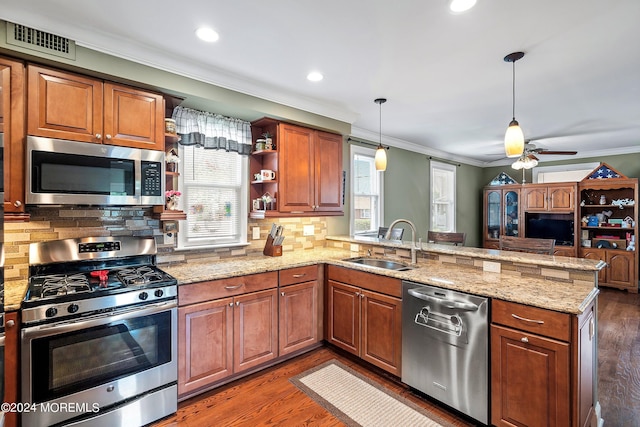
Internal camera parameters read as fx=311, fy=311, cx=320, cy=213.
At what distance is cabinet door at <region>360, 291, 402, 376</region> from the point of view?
2459mm

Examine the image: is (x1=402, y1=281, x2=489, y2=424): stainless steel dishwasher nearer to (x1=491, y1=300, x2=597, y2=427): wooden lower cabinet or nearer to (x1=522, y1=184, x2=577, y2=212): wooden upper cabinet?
(x1=491, y1=300, x2=597, y2=427): wooden lower cabinet

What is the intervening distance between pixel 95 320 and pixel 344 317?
1913mm

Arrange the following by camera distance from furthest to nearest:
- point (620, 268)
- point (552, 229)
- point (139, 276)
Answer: point (552, 229), point (620, 268), point (139, 276)

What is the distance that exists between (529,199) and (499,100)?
3995 mm

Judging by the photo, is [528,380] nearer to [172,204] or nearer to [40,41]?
[172,204]

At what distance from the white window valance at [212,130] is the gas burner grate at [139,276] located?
1.13 m

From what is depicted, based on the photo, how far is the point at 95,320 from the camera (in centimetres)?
184

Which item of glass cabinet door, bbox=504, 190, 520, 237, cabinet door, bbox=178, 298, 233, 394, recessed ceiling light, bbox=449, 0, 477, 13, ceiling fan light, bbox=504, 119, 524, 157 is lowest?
cabinet door, bbox=178, 298, 233, 394

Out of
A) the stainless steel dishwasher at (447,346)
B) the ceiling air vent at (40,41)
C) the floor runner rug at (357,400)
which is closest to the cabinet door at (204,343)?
the floor runner rug at (357,400)

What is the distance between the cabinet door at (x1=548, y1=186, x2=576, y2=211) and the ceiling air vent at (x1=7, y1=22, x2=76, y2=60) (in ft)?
24.3

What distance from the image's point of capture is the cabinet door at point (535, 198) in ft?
20.3

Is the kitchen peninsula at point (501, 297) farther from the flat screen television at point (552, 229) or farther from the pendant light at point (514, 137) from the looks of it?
the flat screen television at point (552, 229)

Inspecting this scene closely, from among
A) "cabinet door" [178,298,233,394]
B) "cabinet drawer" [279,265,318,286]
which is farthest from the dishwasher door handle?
"cabinet door" [178,298,233,394]

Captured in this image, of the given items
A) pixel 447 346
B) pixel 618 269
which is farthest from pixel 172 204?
pixel 618 269
